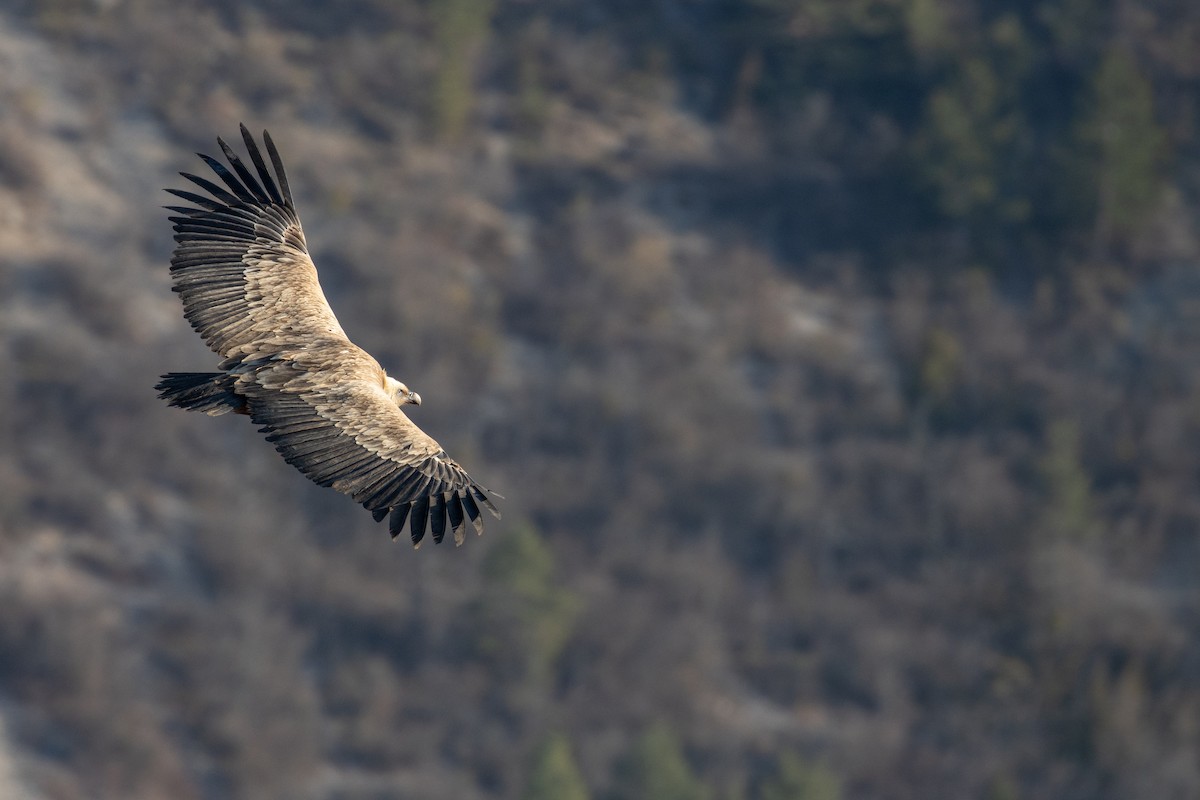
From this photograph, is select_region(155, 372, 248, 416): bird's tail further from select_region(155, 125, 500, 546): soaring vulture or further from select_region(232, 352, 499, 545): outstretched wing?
select_region(232, 352, 499, 545): outstretched wing

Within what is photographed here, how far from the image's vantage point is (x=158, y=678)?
145 feet

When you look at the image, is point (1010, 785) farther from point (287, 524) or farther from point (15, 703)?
point (15, 703)

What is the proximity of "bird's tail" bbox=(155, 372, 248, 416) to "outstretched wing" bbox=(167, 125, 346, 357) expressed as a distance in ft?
2.33

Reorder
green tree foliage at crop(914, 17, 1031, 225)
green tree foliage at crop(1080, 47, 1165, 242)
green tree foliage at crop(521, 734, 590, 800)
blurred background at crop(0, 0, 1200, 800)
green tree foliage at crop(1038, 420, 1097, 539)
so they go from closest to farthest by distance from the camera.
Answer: green tree foliage at crop(521, 734, 590, 800), blurred background at crop(0, 0, 1200, 800), green tree foliage at crop(1038, 420, 1097, 539), green tree foliage at crop(1080, 47, 1165, 242), green tree foliage at crop(914, 17, 1031, 225)

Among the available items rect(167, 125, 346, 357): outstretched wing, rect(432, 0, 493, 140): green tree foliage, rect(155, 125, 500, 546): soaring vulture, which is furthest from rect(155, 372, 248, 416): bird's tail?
rect(432, 0, 493, 140): green tree foliage

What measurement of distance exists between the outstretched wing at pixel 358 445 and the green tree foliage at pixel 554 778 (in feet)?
88.1

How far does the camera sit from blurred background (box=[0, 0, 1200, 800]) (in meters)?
45.2

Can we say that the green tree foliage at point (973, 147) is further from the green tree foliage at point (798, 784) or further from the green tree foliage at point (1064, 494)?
the green tree foliage at point (798, 784)

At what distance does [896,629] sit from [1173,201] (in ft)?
68.4

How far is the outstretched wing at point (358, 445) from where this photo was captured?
566 inches

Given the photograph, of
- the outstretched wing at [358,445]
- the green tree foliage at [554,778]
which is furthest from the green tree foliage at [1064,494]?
the outstretched wing at [358,445]

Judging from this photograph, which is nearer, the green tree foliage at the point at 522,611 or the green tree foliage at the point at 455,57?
the green tree foliage at the point at 522,611

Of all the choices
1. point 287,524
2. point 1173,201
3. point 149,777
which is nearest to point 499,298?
point 287,524

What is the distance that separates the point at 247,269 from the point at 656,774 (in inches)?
1085
